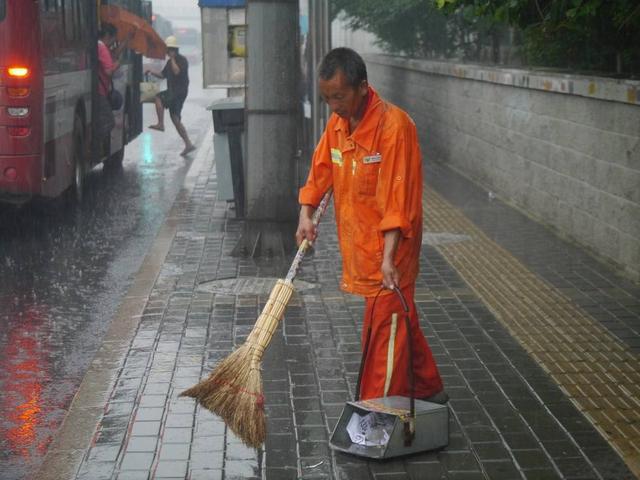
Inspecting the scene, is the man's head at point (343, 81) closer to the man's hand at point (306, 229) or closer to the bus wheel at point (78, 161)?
the man's hand at point (306, 229)

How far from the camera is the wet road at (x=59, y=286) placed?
6680 mm

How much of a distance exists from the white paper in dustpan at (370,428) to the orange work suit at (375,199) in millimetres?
195

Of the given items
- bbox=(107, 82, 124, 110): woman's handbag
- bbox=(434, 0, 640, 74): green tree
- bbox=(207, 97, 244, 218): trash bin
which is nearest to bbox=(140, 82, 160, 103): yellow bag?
bbox=(107, 82, 124, 110): woman's handbag

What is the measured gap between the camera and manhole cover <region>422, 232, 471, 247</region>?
467 inches

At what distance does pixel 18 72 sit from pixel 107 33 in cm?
576

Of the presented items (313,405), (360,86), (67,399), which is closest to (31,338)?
(67,399)

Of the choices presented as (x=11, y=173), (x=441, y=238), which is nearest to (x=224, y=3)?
(x=11, y=173)

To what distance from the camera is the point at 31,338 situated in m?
8.41

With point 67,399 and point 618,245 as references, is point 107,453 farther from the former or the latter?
point 618,245

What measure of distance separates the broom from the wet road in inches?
32.8

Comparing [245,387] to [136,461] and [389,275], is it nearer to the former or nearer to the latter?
[136,461]

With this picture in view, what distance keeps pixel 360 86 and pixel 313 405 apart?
1.70 meters

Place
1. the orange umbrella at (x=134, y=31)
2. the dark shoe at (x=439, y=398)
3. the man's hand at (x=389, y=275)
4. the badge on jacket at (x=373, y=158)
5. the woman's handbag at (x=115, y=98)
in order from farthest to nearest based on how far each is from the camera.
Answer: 1. the orange umbrella at (x=134, y=31)
2. the woman's handbag at (x=115, y=98)
3. the dark shoe at (x=439, y=398)
4. the badge on jacket at (x=373, y=158)
5. the man's hand at (x=389, y=275)

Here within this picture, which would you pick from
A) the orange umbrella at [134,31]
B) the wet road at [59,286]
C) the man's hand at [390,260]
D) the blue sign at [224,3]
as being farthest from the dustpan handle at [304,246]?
the blue sign at [224,3]
